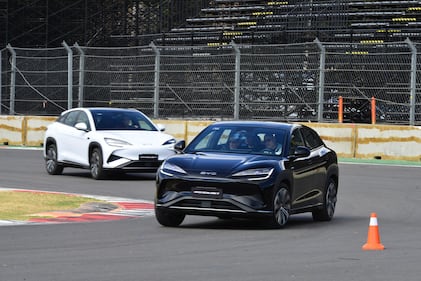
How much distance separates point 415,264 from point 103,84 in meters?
25.7

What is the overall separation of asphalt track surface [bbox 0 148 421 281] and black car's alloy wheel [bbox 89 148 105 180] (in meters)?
5.72

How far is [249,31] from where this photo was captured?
1838 inches

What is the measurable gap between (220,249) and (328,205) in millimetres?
3930

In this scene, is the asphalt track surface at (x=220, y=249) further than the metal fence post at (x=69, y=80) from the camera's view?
No

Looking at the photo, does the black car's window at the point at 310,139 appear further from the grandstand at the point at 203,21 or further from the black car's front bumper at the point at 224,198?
the grandstand at the point at 203,21

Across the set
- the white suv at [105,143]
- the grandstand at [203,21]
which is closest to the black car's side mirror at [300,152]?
the white suv at [105,143]

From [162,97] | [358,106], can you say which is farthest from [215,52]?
[358,106]

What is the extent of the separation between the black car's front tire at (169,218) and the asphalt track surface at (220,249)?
0.10 metres

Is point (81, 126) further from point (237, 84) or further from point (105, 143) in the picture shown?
point (237, 84)

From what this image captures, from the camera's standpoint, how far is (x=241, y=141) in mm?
14805

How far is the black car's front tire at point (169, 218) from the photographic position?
46.7ft

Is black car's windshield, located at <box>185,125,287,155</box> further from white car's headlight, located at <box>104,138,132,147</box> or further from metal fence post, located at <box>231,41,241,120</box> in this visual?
metal fence post, located at <box>231,41,241,120</box>

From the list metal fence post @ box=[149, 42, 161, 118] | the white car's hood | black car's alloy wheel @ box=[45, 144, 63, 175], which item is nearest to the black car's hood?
the white car's hood

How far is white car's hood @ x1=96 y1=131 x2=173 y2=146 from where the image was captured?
22.3 metres
